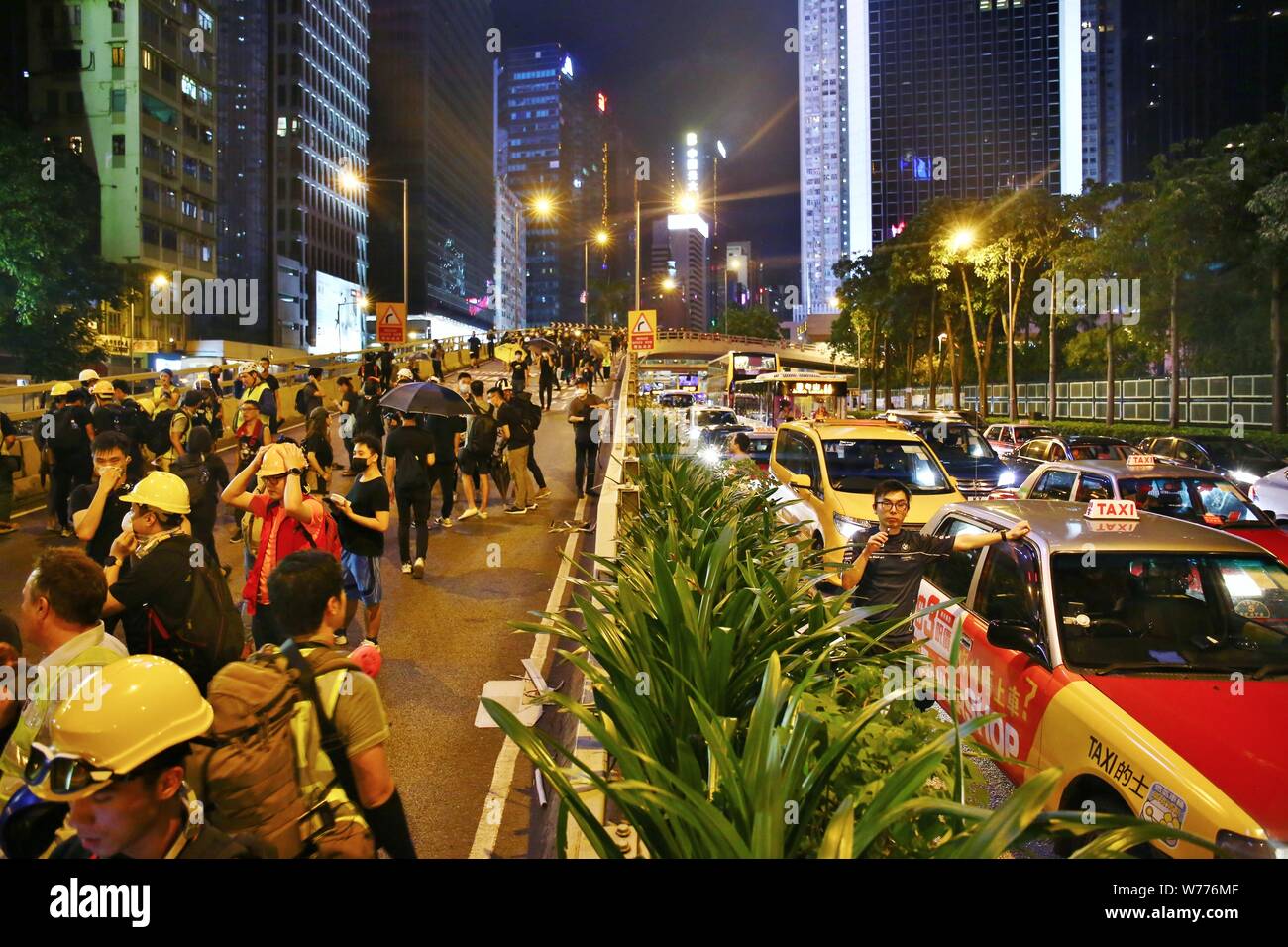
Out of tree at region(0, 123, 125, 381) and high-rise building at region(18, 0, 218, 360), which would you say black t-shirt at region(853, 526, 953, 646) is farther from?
high-rise building at region(18, 0, 218, 360)

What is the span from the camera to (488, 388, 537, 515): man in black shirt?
50.1 feet

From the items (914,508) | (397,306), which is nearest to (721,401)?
(397,306)

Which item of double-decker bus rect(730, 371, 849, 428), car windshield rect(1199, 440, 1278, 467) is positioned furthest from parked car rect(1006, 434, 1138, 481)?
double-decker bus rect(730, 371, 849, 428)

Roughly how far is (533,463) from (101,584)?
13.2 metres

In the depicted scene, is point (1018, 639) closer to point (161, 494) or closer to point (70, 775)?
point (70, 775)

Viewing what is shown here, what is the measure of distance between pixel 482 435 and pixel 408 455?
3699 millimetres

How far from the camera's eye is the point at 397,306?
979 inches

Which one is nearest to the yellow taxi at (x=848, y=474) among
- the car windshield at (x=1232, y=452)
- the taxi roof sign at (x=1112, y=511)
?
the taxi roof sign at (x=1112, y=511)

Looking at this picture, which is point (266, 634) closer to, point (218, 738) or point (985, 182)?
point (218, 738)

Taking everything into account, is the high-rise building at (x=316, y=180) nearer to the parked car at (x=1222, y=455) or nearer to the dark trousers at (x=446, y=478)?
the parked car at (x=1222, y=455)

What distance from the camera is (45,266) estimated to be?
39.7m

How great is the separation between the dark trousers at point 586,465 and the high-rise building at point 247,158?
72117 millimetres

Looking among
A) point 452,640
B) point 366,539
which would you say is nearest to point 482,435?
point 452,640
